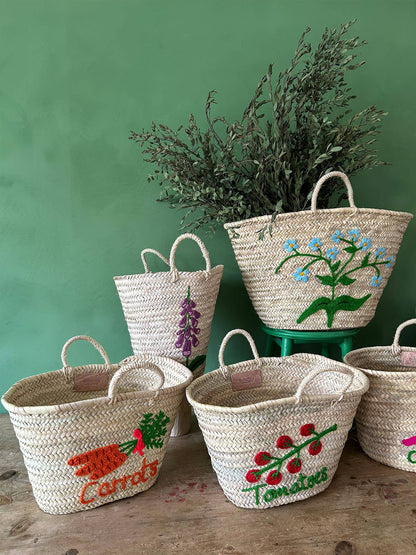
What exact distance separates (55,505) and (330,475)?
65cm

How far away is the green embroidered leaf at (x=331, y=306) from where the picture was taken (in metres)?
1.15

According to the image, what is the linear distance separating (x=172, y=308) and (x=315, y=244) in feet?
1.50

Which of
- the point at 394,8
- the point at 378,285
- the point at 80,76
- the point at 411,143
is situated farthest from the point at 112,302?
the point at 394,8

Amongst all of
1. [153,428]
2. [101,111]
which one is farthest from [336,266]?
[101,111]

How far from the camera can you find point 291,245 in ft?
3.66

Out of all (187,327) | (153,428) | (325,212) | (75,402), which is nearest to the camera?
(75,402)

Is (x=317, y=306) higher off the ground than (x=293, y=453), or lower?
higher

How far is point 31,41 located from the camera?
1329 mm

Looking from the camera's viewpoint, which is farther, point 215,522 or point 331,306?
point 331,306

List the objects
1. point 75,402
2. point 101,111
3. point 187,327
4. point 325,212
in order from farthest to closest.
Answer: point 101,111, point 187,327, point 325,212, point 75,402

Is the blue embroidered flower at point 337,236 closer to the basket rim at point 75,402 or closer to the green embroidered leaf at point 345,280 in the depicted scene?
the green embroidered leaf at point 345,280

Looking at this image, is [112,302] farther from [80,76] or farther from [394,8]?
[394,8]

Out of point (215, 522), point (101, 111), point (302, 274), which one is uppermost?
point (101, 111)

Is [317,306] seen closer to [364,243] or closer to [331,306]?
[331,306]
